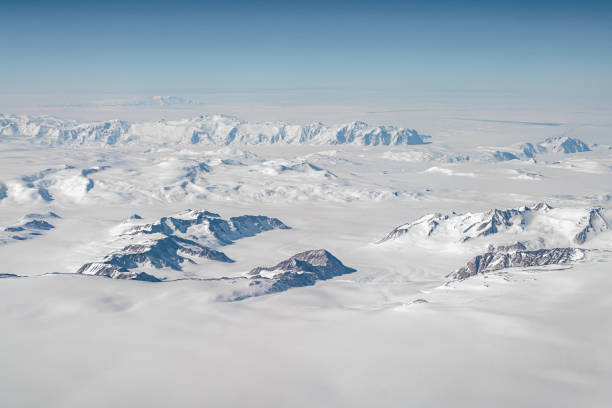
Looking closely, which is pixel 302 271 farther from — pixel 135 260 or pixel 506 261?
pixel 506 261

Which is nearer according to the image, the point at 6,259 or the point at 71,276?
the point at 71,276

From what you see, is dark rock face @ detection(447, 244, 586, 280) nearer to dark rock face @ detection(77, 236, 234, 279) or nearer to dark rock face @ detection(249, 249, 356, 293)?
dark rock face @ detection(249, 249, 356, 293)

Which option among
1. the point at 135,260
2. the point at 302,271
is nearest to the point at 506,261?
the point at 302,271

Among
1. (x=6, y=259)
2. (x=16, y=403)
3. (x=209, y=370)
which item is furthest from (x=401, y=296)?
(x=6, y=259)

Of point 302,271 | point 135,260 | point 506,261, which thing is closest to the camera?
point 506,261

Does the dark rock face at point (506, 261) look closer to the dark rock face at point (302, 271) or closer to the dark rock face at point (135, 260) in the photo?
the dark rock face at point (302, 271)

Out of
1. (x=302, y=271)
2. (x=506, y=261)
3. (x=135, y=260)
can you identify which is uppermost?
(x=506, y=261)

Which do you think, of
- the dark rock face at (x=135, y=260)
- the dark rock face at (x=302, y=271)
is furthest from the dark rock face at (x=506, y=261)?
the dark rock face at (x=135, y=260)

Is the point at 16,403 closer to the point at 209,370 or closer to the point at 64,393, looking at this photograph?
the point at 64,393
